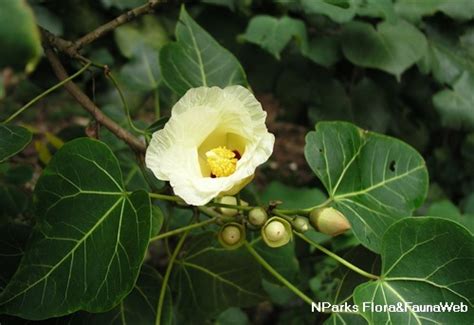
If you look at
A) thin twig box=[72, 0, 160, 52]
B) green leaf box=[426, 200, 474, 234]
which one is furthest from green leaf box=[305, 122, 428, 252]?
green leaf box=[426, 200, 474, 234]

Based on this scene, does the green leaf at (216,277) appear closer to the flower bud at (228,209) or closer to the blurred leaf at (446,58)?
the flower bud at (228,209)

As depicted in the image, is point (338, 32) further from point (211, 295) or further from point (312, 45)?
point (211, 295)

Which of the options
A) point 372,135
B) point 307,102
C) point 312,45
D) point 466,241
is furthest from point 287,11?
point 466,241

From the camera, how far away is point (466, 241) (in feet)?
2.50

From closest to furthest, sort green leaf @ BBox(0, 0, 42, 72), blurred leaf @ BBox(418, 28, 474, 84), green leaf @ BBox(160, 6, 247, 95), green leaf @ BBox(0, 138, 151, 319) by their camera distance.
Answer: green leaf @ BBox(0, 0, 42, 72), green leaf @ BBox(0, 138, 151, 319), green leaf @ BBox(160, 6, 247, 95), blurred leaf @ BBox(418, 28, 474, 84)

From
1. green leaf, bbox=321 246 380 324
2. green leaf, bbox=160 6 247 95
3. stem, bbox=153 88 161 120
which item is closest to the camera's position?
green leaf, bbox=321 246 380 324

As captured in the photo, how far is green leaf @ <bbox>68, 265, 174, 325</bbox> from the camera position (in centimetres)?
84

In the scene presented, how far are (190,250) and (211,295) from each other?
9 centimetres

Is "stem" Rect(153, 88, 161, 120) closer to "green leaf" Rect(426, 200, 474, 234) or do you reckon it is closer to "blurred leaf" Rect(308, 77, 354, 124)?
"blurred leaf" Rect(308, 77, 354, 124)

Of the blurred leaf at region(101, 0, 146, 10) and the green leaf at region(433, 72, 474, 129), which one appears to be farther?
the green leaf at region(433, 72, 474, 129)

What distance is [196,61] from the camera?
3.30 ft

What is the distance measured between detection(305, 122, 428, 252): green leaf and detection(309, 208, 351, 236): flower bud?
91 millimetres

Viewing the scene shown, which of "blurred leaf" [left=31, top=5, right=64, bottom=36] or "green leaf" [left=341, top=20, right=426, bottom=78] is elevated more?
"blurred leaf" [left=31, top=5, right=64, bottom=36]

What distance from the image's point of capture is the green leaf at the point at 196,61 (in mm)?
976
